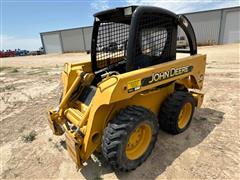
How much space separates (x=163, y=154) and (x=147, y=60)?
4.53 ft

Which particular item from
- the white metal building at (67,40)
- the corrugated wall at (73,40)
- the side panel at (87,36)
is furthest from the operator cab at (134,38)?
the corrugated wall at (73,40)

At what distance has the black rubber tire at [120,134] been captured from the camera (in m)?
2.26

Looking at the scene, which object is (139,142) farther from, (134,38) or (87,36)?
(87,36)

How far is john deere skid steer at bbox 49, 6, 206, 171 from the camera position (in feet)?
7.63

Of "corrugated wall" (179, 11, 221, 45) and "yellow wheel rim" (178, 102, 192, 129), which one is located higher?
"corrugated wall" (179, 11, 221, 45)

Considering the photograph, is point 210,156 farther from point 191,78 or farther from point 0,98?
point 0,98

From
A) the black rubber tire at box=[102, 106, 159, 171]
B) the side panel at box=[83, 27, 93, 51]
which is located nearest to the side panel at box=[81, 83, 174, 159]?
the black rubber tire at box=[102, 106, 159, 171]

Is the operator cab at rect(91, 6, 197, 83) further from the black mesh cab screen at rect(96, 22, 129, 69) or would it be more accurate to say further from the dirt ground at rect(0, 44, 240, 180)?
the dirt ground at rect(0, 44, 240, 180)

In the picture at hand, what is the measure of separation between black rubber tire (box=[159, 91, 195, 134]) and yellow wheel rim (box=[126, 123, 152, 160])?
583 millimetres

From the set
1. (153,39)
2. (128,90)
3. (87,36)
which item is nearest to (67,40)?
(87,36)

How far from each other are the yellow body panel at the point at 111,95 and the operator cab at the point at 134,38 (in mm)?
221

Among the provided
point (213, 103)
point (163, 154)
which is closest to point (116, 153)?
point (163, 154)

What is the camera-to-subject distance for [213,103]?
469 centimetres

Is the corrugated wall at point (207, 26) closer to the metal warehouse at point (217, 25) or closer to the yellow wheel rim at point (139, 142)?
the metal warehouse at point (217, 25)
